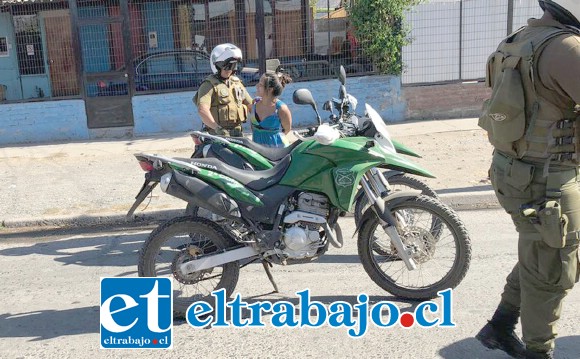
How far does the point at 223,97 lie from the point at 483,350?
3.44 meters

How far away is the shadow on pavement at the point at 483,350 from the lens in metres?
3.69

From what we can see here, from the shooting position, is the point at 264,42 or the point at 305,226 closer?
the point at 305,226

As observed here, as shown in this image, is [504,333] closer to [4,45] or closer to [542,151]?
[542,151]

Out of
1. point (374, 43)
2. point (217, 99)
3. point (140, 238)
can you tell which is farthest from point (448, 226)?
point (374, 43)

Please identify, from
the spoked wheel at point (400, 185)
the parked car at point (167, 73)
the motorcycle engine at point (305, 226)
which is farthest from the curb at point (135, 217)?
the parked car at point (167, 73)

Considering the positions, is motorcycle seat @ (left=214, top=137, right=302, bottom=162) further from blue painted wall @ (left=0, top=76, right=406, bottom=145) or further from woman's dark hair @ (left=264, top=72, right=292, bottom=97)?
blue painted wall @ (left=0, top=76, right=406, bottom=145)

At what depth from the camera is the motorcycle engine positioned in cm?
428

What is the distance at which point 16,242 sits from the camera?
21.9 ft

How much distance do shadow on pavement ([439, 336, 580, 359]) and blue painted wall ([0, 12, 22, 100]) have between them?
11582 millimetres

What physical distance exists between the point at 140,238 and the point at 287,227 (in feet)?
8.77

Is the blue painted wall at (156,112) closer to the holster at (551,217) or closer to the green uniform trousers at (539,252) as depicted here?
the green uniform trousers at (539,252)

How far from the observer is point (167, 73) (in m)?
12.5

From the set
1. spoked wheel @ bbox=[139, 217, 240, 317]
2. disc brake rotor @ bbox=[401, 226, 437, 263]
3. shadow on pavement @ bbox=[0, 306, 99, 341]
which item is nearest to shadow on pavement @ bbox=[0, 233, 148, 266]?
shadow on pavement @ bbox=[0, 306, 99, 341]

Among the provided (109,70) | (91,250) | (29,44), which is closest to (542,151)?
(91,250)
